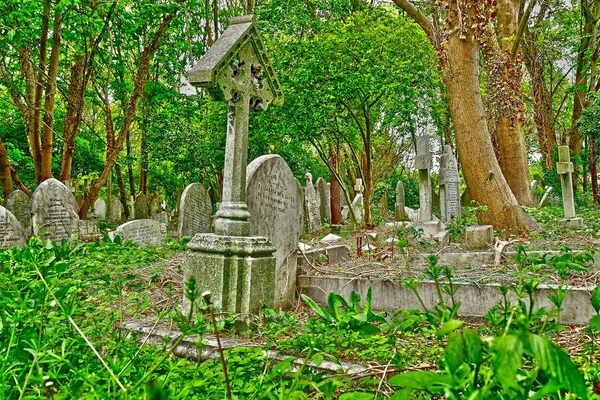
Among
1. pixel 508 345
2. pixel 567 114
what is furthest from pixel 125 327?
pixel 567 114

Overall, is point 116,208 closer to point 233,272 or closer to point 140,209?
point 140,209

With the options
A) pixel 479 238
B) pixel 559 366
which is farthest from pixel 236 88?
pixel 479 238

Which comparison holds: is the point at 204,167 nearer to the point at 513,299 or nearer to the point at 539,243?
the point at 539,243

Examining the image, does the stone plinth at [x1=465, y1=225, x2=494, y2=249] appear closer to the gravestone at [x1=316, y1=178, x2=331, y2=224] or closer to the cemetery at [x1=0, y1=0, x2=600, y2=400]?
the cemetery at [x1=0, y1=0, x2=600, y2=400]

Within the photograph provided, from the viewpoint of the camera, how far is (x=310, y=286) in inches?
182

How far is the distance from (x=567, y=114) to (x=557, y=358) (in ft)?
93.2

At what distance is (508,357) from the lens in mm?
641

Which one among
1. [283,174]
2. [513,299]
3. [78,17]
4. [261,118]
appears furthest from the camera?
[261,118]

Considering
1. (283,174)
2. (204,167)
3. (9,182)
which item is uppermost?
(204,167)

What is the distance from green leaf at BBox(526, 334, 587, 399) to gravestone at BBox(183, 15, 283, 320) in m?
2.77

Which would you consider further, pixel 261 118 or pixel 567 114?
pixel 567 114

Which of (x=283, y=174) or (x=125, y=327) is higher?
(x=283, y=174)

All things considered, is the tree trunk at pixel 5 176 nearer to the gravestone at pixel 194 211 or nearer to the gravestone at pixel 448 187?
the gravestone at pixel 194 211

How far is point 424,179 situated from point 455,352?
33.6 feet
